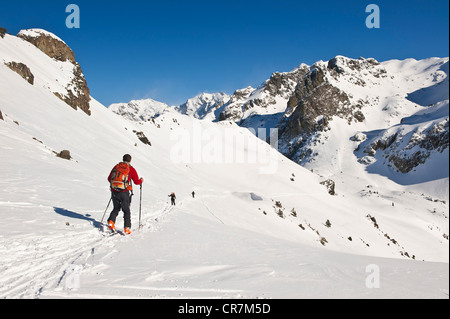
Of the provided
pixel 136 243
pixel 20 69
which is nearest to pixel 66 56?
pixel 20 69

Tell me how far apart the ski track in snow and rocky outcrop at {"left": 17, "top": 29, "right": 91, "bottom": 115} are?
3784 cm

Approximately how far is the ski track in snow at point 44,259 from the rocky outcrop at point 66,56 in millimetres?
37839

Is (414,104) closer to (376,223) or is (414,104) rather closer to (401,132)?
(401,132)

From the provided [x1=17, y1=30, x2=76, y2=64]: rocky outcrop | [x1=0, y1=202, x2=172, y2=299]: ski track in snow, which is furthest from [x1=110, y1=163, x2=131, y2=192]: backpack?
[x1=17, y1=30, x2=76, y2=64]: rocky outcrop

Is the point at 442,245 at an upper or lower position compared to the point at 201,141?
lower

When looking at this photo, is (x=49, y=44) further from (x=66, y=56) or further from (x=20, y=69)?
(x=20, y=69)

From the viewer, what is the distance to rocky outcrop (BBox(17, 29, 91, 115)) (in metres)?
41.0

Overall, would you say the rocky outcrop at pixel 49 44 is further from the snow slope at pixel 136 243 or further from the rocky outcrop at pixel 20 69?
the rocky outcrop at pixel 20 69

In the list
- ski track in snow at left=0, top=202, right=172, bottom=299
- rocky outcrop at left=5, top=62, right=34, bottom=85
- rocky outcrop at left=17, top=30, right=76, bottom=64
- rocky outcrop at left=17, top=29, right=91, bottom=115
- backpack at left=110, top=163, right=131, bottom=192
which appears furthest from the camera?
rocky outcrop at left=17, top=30, right=76, bottom=64

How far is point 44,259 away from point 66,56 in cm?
5604

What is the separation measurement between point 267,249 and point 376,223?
42183 mm

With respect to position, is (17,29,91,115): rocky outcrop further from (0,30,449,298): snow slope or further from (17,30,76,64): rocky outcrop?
(0,30,449,298): snow slope

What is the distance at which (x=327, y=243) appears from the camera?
89.6ft
